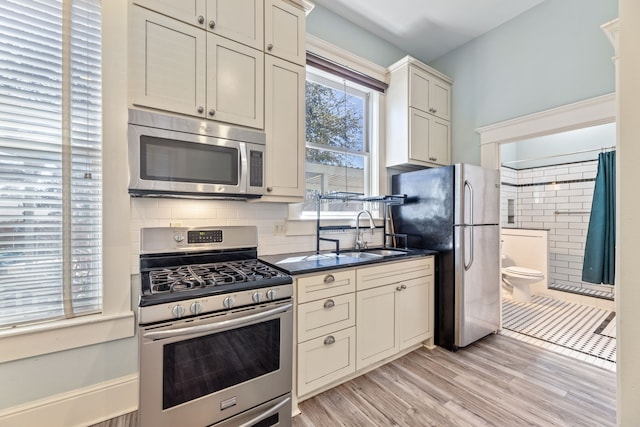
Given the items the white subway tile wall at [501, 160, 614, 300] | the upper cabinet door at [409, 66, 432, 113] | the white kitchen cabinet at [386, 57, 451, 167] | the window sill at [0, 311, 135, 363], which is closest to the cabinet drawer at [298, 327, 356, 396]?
the window sill at [0, 311, 135, 363]

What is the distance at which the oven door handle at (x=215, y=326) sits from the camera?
127 cm

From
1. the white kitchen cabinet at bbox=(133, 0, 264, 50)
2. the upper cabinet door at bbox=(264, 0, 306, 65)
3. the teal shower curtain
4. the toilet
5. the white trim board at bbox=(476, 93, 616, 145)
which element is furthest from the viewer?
the toilet

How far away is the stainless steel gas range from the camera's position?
1279 millimetres

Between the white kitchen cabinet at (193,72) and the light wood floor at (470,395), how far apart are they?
1.94 metres

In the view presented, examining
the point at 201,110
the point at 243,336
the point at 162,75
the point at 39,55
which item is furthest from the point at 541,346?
the point at 39,55

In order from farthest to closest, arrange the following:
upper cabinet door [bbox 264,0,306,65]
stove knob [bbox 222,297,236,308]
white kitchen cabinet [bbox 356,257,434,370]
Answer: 1. white kitchen cabinet [bbox 356,257,434,370]
2. upper cabinet door [bbox 264,0,306,65]
3. stove knob [bbox 222,297,236,308]

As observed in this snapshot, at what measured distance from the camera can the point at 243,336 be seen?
4.92 ft

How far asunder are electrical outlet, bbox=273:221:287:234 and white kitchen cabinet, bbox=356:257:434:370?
0.75m

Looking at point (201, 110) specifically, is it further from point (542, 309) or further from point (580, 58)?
point (542, 309)

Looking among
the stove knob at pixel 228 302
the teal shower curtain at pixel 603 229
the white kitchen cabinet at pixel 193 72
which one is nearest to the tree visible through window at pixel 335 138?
the white kitchen cabinet at pixel 193 72

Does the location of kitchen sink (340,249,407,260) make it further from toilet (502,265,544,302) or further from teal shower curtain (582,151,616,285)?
teal shower curtain (582,151,616,285)

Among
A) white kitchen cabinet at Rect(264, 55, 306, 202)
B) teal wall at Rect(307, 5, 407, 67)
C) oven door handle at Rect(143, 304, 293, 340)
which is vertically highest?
teal wall at Rect(307, 5, 407, 67)

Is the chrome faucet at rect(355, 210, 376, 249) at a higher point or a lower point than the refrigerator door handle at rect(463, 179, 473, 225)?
lower

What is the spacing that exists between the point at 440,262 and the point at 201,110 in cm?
234
